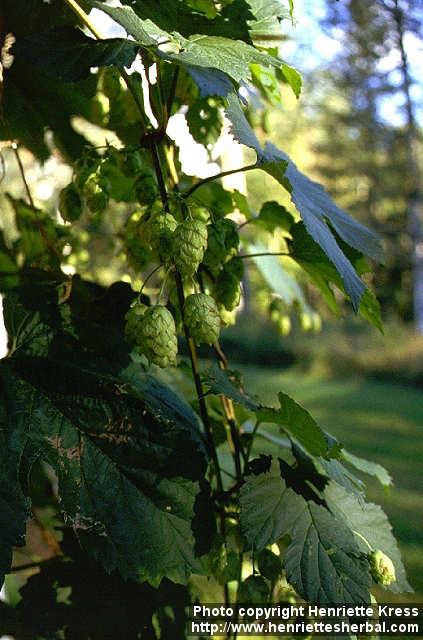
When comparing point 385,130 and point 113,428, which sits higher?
point 385,130

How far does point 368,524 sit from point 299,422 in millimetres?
220

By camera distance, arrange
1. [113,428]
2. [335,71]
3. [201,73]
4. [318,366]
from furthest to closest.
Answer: [335,71]
[318,366]
[113,428]
[201,73]

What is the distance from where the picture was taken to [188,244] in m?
0.70

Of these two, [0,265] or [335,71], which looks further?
[335,71]

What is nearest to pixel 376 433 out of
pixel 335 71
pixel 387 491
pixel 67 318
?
pixel 387 491

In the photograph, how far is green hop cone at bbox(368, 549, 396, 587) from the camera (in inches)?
32.6

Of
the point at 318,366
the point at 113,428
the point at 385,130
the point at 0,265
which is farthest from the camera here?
the point at 385,130

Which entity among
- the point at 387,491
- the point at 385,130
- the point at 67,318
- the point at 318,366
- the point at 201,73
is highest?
the point at 385,130

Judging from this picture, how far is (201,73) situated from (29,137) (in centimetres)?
54

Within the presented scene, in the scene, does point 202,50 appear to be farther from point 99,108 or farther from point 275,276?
point 275,276

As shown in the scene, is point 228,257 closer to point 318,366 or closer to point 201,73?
point 201,73

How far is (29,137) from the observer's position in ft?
3.57

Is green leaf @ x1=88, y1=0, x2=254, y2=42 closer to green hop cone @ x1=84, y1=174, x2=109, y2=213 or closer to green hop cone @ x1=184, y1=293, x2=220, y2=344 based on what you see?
green hop cone @ x1=84, y1=174, x2=109, y2=213

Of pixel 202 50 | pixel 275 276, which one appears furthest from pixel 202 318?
pixel 275 276
